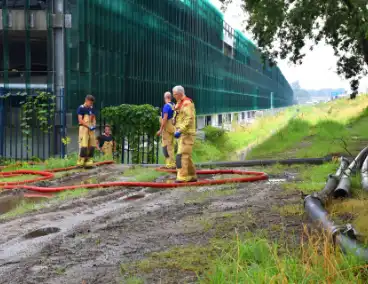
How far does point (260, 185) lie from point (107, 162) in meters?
5.50

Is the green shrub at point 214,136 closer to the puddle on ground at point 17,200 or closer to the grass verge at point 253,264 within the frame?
the puddle on ground at point 17,200

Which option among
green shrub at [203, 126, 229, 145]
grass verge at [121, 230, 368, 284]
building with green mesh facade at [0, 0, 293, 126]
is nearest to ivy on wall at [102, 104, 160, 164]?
building with green mesh facade at [0, 0, 293, 126]

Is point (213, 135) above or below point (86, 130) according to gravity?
below

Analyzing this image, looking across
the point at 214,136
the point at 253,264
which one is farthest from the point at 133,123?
the point at 214,136

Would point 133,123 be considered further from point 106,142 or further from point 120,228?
point 120,228

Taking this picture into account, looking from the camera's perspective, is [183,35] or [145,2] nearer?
[145,2]

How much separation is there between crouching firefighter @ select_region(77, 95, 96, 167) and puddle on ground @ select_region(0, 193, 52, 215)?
3.28 metres

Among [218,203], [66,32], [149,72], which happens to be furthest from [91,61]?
[218,203]

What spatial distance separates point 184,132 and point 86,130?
12.5ft

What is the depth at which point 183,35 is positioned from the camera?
44188 mm

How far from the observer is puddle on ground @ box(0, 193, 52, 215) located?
9444 millimetres

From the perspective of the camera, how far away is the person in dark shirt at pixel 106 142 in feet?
53.6

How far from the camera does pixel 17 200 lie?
399 inches

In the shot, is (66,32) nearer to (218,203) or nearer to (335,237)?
(218,203)
